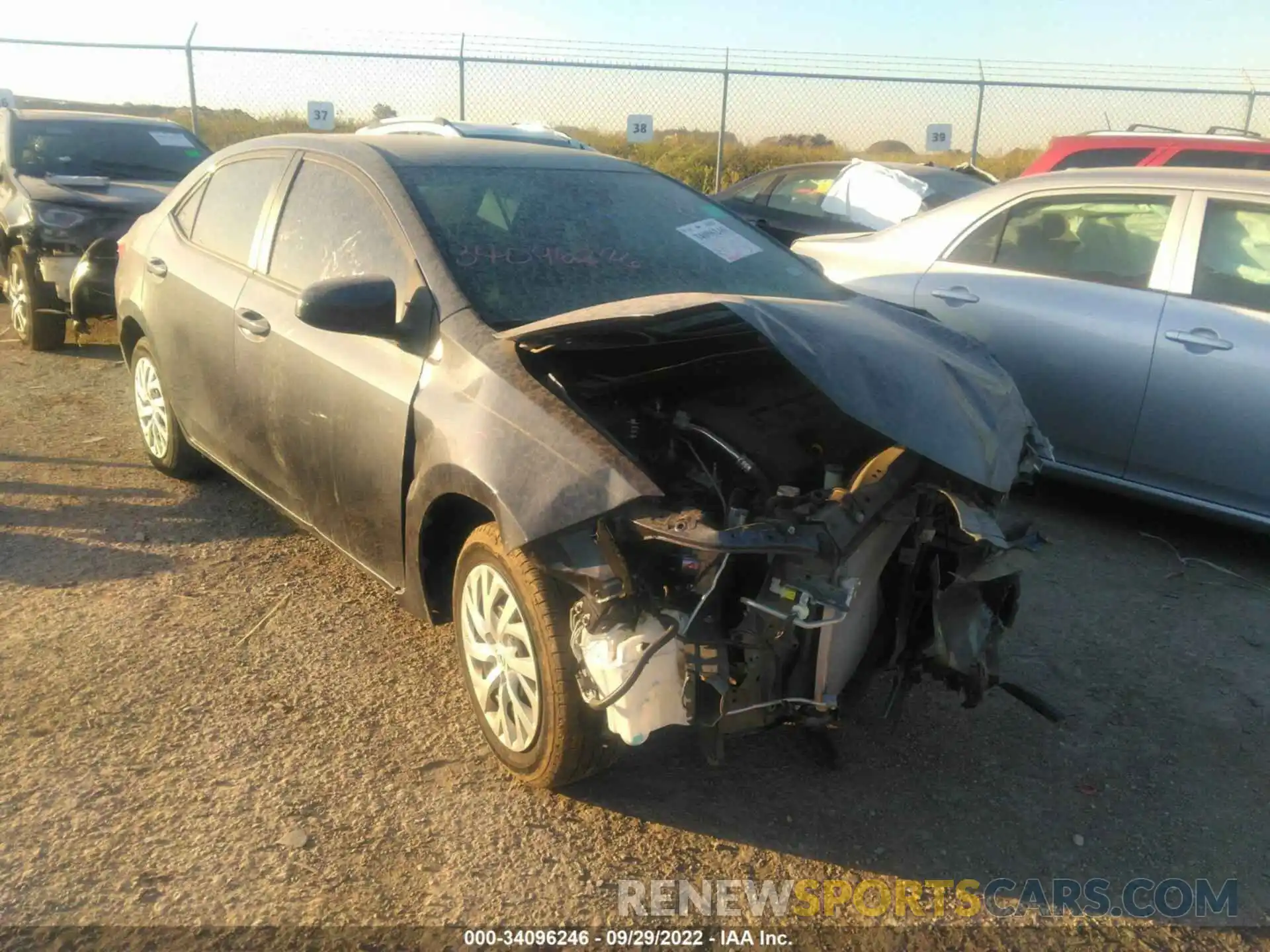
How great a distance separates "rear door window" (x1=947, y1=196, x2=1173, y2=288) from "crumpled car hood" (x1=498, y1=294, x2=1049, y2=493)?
88.7 inches

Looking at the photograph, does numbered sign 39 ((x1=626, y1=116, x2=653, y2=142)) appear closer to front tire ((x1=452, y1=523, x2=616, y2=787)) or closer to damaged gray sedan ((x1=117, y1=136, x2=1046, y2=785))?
damaged gray sedan ((x1=117, y1=136, x2=1046, y2=785))

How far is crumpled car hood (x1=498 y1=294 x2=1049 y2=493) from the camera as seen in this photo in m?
2.58

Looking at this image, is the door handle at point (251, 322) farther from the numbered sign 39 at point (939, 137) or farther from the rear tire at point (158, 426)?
the numbered sign 39 at point (939, 137)

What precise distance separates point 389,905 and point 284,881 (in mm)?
288

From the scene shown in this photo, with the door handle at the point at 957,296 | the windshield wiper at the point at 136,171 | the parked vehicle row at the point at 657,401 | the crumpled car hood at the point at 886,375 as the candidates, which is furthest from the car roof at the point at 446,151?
the windshield wiper at the point at 136,171

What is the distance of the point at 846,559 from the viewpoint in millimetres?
2572

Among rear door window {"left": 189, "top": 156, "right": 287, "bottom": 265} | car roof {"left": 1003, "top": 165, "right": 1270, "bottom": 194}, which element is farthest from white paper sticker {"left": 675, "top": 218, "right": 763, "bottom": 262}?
car roof {"left": 1003, "top": 165, "right": 1270, "bottom": 194}

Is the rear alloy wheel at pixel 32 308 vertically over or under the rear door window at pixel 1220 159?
under

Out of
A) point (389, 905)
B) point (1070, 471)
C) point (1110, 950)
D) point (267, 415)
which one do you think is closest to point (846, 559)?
point (1110, 950)

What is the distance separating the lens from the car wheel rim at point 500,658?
112 inches

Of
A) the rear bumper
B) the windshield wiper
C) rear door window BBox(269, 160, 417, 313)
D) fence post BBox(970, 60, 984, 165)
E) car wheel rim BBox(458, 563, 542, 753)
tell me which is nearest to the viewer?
car wheel rim BBox(458, 563, 542, 753)

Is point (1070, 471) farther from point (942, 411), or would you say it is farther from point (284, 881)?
point (284, 881)

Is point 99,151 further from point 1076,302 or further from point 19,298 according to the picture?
point 1076,302

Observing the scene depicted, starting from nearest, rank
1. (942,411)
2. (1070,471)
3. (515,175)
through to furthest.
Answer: (942,411)
(515,175)
(1070,471)
